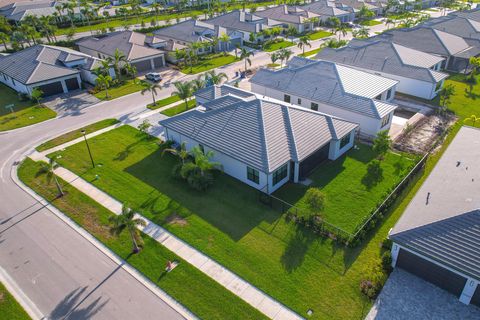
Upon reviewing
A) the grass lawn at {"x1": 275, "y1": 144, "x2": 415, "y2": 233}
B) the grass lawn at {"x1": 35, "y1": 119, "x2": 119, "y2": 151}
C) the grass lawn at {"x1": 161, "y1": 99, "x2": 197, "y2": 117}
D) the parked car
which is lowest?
the grass lawn at {"x1": 275, "y1": 144, "x2": 415, "y2": 233}

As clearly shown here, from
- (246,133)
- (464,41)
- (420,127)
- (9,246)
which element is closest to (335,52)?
(420,127)

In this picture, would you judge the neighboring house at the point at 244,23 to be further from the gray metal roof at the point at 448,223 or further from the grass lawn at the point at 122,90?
the gray metal roof at the point at 448,223

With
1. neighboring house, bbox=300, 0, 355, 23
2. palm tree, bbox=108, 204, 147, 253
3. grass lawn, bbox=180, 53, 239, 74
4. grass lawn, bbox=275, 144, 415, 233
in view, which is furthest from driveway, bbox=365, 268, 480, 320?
neighboring house, bbox=300, 0, 355, 23

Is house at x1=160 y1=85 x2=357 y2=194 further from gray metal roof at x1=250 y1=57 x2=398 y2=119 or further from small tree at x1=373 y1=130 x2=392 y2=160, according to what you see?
gray metal roof at x1=250 y1=57 x2=398 y2=119

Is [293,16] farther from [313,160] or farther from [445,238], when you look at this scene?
[445,238]

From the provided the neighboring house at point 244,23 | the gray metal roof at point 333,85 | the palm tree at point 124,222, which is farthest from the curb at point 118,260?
the neighboring house at point 244,23

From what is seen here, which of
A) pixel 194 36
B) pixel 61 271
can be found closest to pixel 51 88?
pixel 194 36
